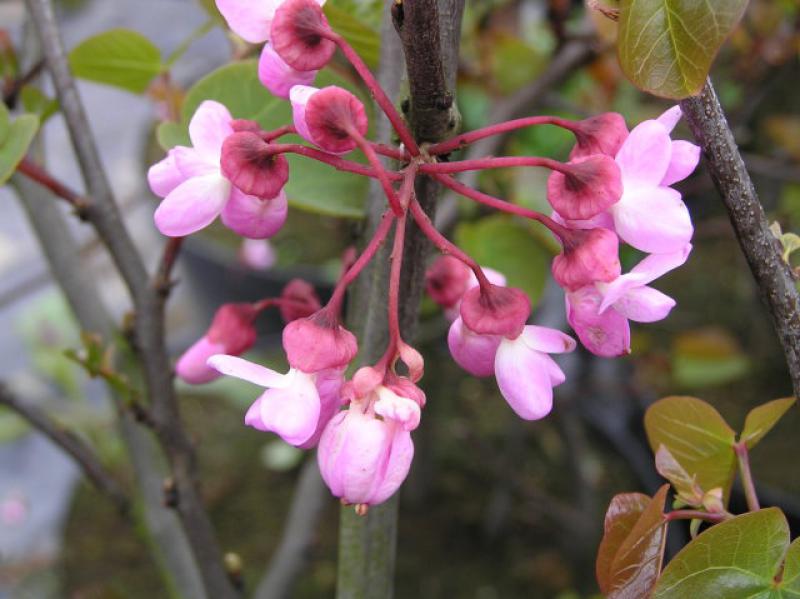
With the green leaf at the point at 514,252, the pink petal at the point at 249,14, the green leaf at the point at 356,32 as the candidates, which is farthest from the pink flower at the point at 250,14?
the green leaf at the point at 514,252

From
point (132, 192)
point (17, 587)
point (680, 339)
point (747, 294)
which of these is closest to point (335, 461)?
point (680, 339)

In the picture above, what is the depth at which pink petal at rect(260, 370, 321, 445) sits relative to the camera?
1.00 ft

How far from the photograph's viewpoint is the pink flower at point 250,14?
34 cm

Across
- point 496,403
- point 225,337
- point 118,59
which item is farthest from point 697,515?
point 496,403

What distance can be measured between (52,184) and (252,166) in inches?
8.5

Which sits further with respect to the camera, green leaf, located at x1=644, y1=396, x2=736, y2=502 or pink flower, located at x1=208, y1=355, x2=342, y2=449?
green leaf, located at x1=644, y1=396, x2=736, y2=502

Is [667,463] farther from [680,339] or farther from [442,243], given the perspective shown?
[680,339]

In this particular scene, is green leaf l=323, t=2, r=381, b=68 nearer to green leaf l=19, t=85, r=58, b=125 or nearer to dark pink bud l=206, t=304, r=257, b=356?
dark pink bud l=206, t=304, r=257, b=356

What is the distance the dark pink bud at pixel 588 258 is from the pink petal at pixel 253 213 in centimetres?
11

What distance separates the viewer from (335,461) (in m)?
0.31

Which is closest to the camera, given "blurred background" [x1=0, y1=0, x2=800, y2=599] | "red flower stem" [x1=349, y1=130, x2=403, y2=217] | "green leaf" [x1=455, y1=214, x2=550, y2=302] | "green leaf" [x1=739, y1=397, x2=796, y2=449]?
"red flower stem" [x1=349, y1=130, x2=403, y2=217]

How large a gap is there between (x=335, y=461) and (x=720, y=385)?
4.05ft

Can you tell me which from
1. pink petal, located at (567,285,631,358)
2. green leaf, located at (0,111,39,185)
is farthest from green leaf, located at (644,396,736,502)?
green leaf, located at (0,111,39,185)

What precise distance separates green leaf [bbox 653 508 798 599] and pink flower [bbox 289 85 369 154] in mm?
201
